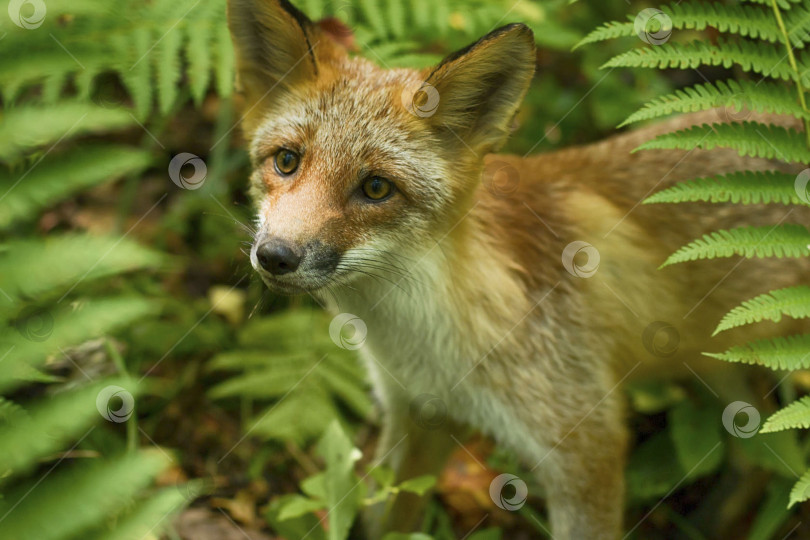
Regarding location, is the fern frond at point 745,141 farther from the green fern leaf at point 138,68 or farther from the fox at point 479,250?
the green fern leaf at point 138,68

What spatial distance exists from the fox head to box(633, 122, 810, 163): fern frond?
84 cm

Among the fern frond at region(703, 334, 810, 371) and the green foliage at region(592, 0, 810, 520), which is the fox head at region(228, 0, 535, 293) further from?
the fern frond at region(703, 334, 810, 371)

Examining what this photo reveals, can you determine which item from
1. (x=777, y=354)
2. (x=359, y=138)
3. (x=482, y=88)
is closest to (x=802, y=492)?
(x=777, y=354)

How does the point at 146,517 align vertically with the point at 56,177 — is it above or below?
below

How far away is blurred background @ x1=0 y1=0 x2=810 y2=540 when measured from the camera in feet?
14.5

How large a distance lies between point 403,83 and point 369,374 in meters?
2.03

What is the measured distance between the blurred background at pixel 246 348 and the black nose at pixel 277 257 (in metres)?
0.66

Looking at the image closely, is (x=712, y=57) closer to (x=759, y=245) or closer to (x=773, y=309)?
(x=759, y=245)

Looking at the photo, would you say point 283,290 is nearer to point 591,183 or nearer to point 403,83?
point 403,83

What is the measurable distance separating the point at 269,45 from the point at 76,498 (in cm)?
307

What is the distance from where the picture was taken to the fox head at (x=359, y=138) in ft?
11.6

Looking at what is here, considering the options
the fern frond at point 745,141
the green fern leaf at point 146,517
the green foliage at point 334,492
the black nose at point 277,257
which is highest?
the fern frond at point 745,141

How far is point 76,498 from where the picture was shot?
1.63 meters

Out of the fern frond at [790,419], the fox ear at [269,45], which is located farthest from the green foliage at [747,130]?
the fox ear at [269,45]
